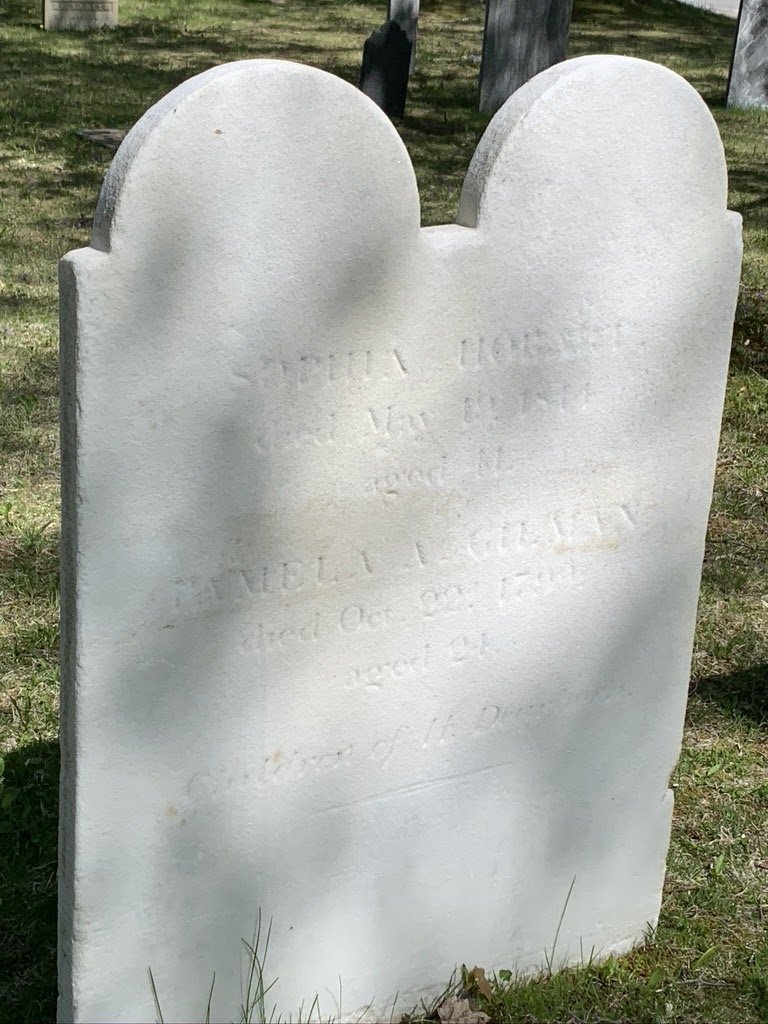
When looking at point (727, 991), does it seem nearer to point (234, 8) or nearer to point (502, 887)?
point (502, 887)

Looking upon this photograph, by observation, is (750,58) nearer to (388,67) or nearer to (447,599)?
(388,67)

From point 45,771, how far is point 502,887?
122 cm

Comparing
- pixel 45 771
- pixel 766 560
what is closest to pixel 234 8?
pixel 766 560

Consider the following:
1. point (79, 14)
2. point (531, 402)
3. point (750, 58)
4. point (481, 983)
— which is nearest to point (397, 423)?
point (531, 402)

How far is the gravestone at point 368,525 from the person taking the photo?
6.73ft

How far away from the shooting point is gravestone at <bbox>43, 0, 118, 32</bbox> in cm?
1425

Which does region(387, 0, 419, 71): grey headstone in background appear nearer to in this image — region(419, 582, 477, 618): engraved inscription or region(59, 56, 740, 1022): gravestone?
region(59, 56, 740, 1022): gravestone

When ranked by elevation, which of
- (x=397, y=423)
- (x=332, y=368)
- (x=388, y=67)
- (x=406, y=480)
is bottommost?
(x=388, y=67)

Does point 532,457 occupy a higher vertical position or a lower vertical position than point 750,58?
higher

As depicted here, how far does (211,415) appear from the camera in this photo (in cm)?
211

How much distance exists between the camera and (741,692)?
3.98 m

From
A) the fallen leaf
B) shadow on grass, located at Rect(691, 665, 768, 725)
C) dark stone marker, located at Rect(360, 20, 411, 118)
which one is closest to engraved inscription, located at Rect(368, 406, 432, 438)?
the fallen leaf

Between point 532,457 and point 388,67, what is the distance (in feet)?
29.6

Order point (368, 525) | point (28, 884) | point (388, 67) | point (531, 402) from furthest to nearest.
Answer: point (388, 67), point (28, 884), point (531, 402), point (368, 525)
